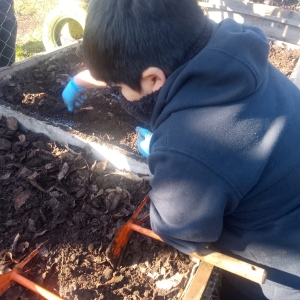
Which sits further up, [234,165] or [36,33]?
[234,165]

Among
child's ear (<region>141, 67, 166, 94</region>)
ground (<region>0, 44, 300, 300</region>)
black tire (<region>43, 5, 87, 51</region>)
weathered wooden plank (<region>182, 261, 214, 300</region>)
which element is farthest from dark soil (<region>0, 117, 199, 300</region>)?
black tire (<region>43, 5, 87, 51</region>)

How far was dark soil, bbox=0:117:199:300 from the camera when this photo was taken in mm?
1841

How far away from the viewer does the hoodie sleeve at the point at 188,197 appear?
Result: 104cm

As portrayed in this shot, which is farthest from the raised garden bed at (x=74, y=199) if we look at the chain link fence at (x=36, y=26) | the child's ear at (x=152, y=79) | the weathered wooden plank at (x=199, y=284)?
the child's ear at (x=152, y=79)

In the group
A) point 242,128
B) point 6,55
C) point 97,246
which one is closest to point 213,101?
point 242,128

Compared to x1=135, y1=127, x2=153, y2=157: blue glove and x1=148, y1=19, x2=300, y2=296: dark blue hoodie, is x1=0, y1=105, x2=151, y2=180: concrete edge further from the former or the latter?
x1=148, y1=19, x2=300, y2=296: dark blue hoodie

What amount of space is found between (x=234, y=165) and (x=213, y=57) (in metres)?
0.33

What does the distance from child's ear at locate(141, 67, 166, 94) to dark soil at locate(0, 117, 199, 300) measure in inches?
42.1

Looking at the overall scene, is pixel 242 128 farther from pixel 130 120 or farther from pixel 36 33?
pixel 36 33

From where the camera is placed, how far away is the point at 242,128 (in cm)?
104

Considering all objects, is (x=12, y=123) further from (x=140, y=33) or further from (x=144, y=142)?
(x=140, y=33)

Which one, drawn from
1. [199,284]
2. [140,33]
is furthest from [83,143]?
[140,33]

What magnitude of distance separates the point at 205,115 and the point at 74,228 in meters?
1.31

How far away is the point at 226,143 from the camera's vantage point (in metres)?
1.03
